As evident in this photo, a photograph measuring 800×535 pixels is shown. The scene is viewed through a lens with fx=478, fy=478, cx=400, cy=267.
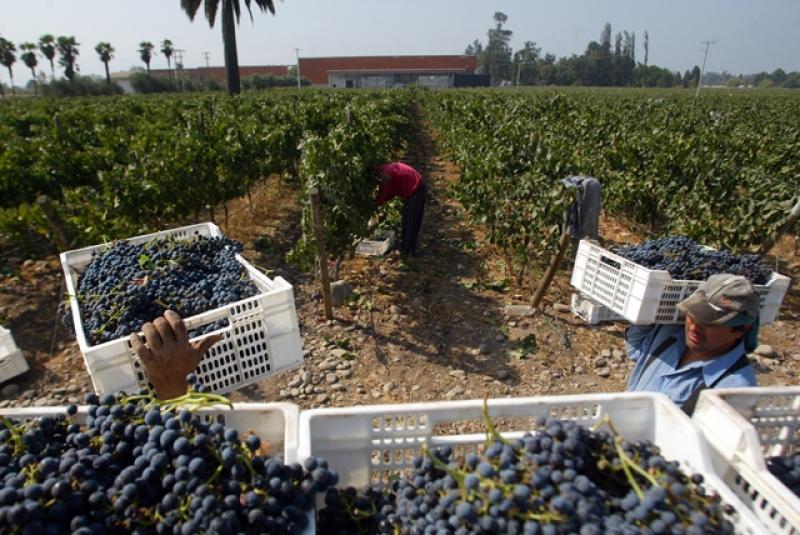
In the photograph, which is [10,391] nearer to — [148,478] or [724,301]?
[148,478]

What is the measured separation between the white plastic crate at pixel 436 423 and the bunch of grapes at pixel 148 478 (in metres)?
0.14

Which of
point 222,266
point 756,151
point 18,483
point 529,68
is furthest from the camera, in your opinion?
point 529,68

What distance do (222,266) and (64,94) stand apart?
195 feet

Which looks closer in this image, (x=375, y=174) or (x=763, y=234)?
(x=763, y=234)

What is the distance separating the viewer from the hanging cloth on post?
4.89 metres

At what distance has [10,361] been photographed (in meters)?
4.35

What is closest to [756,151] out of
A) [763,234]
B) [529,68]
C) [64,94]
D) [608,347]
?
[763,234]

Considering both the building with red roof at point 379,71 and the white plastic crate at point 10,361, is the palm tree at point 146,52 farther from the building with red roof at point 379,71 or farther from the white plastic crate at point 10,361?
the white plastic crate at point 10,361

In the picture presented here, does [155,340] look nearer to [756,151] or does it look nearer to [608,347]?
[608,347]

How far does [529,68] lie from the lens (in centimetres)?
11250

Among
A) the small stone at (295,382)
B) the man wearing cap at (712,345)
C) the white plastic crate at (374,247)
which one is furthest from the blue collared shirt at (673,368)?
the white plastic crate at (374,247)

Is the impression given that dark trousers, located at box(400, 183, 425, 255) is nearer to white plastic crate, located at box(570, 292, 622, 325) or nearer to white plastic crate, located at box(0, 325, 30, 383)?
white plastic crate, located at box(570, 292, 622, 325)

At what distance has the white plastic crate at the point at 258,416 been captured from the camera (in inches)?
49.7

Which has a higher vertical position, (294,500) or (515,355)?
(294,500)
